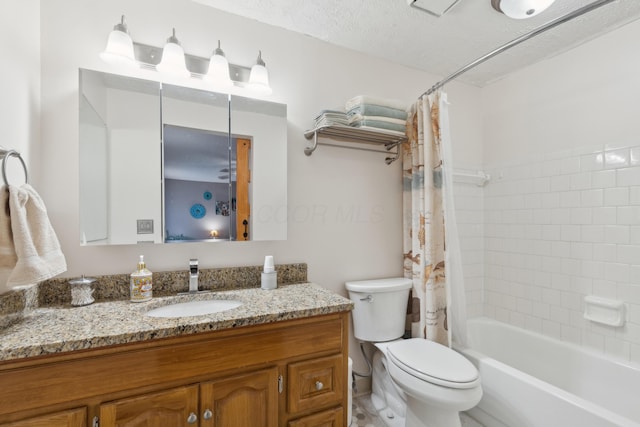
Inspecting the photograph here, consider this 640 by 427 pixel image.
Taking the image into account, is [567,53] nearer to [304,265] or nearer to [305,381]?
[304,265]

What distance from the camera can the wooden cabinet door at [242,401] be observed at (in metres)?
1.01

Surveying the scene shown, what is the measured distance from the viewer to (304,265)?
5.50ft

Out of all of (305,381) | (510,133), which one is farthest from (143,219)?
(510,133)

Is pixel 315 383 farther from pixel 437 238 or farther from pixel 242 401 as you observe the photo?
pixel 437 238

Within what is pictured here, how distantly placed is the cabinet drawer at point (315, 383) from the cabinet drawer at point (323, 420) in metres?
0.04

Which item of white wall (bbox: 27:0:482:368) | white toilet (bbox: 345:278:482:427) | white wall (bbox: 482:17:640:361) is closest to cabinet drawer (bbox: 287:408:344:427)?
white toilet (bbox: 345:278:482:427)

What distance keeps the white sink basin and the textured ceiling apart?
148 centimetres

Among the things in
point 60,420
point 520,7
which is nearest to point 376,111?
point 520,7

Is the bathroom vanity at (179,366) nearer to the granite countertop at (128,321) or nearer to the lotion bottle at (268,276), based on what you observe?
the granite countertop at (128,321)

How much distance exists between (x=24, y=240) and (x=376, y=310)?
1569 millimetres

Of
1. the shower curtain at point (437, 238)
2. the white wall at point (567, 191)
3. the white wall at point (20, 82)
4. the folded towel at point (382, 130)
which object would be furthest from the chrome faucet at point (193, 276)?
the white wall at point (567, 191)

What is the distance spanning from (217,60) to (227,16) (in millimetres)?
294

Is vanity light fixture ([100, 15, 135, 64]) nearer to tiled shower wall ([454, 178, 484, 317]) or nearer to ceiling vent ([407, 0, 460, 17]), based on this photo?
ceiling vent ([407, 0, 460, 17])

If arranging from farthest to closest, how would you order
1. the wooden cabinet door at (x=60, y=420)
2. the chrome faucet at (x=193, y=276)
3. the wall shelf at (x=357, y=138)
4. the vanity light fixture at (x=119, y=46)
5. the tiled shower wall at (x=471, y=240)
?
the tiled shower wall at (x=471, y=240)
the wall shelf at (x=357, y=138)
the chrome faucet at (x=193, y=276)
the vanity light fixture at (x=119, y=46)
the wooden cabinet door at (x=60, y=420)
